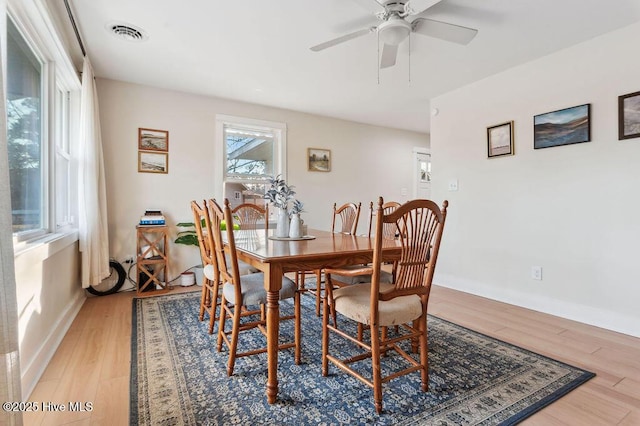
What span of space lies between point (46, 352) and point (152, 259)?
168 centimetres

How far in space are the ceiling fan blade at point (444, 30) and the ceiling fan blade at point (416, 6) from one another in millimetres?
63

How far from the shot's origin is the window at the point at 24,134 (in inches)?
72.1

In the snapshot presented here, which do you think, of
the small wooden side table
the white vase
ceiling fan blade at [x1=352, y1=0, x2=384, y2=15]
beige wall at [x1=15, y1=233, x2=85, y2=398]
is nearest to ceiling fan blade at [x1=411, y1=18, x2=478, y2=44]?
ceiling fan blade at [x1=352, y1=0, x2=384, y2=15]

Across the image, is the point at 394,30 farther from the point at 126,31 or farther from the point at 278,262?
the point at 126,31

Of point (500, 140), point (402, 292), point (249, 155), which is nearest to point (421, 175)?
point (500, 140)

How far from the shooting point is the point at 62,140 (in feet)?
9.69

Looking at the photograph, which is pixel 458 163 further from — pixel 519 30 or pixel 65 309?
pixel 65 309

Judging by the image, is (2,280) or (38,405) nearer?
(2,280)

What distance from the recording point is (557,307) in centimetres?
294

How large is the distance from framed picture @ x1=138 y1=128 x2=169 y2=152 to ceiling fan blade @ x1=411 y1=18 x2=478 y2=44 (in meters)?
3.04

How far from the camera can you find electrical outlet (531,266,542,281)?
307cm

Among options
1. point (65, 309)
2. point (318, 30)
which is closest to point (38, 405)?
point (65, 309)

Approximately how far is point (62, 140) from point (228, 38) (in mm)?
1810

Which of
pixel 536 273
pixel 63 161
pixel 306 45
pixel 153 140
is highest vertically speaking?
pixel 306 45
